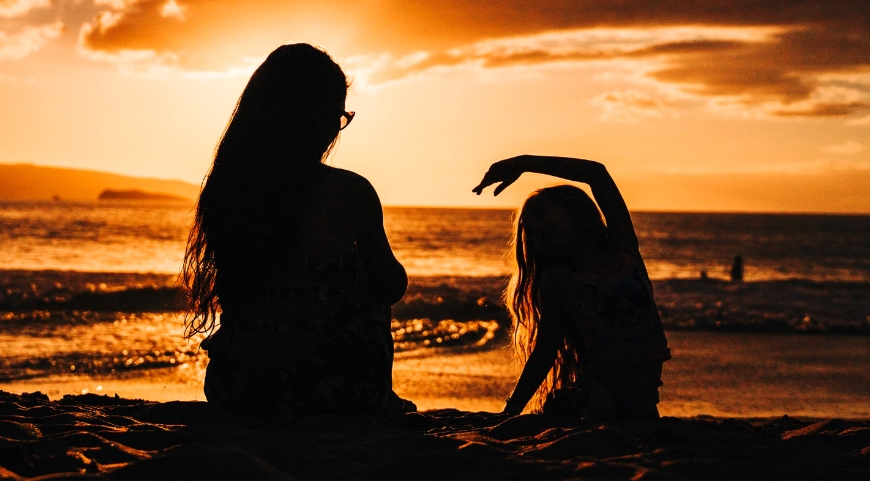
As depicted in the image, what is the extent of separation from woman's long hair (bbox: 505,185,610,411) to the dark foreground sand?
42 cm

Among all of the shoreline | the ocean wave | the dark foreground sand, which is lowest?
the shoreline

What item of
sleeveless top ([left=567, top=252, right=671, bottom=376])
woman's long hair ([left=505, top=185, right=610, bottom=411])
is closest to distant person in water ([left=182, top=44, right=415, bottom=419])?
woman's long hair ([left=505, top=185, right=610, bottom=411])

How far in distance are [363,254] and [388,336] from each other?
428 mm

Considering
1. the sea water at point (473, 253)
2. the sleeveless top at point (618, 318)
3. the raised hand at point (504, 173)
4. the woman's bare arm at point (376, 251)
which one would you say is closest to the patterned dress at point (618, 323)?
the sleeveless top at point (618, 318)

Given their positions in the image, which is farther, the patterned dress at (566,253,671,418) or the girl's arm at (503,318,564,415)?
the girl's arm at (503,318,564,415)

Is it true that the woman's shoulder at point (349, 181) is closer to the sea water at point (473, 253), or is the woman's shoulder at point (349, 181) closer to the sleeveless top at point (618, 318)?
the sleeveless top at point (618, 318)

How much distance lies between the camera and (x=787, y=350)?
10852 millimetres

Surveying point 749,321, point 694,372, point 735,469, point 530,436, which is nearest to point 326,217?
point 530,436

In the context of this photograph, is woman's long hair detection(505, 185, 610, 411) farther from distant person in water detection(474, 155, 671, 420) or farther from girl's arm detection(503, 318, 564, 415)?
girl's arm detection(503, 318, 564, 415)

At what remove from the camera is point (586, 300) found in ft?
12.6

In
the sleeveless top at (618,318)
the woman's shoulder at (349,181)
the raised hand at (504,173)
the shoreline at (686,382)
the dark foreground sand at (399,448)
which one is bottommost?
the shoreline at (686,382)

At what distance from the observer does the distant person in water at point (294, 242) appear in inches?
142

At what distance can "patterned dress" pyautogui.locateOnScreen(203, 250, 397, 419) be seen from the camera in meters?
3.64

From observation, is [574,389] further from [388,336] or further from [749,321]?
[749,321]
